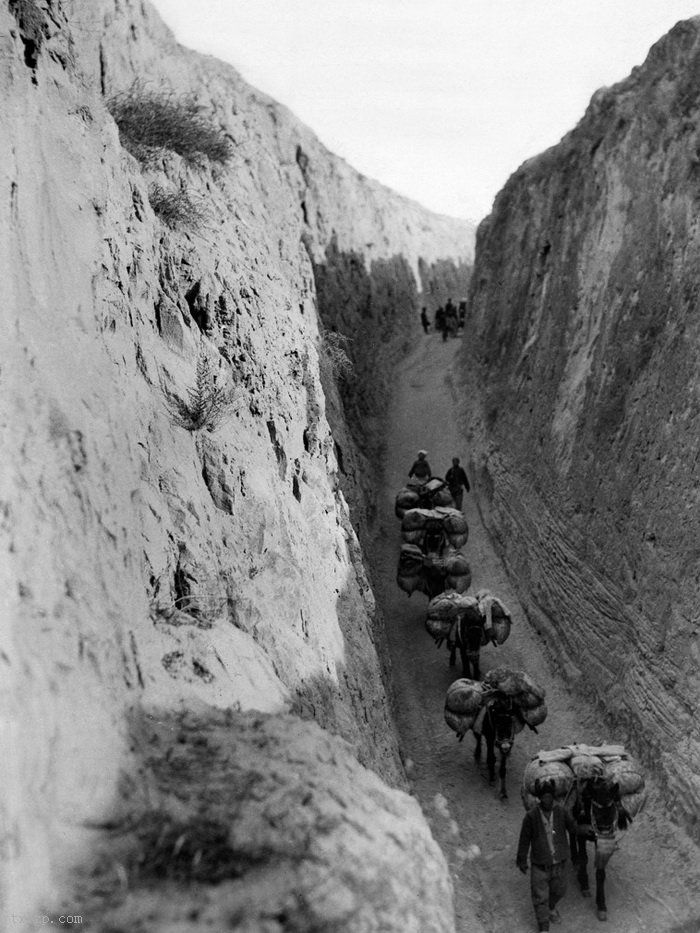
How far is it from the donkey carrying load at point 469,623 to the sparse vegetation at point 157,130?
7.85m

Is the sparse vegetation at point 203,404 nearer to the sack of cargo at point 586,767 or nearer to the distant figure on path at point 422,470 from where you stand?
the sack of cargo at point 586,767

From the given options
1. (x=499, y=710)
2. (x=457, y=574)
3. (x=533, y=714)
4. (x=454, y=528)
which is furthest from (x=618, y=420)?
(x=499, y=710)

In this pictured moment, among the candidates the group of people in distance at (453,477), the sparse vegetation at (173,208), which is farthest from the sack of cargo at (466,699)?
the group of people in distance at (453,477)

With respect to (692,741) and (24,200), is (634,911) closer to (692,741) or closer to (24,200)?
(692,741)

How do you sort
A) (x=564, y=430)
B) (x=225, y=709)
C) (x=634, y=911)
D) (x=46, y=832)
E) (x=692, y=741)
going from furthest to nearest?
(x=564, y=430) → (x=692, y=741) → (x=634, y=911) → (x=225, y=709) → (x=46, y=832)

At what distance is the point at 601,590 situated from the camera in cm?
1288

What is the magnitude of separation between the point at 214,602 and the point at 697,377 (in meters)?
7.64

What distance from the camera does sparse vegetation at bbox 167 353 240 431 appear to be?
8078mm

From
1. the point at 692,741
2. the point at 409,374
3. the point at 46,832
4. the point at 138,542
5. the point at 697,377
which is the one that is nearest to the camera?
the point at 46,832

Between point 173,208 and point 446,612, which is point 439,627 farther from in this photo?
point 173,208

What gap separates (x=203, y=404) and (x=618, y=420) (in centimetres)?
825

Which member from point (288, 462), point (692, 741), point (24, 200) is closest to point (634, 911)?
point (692, 741)

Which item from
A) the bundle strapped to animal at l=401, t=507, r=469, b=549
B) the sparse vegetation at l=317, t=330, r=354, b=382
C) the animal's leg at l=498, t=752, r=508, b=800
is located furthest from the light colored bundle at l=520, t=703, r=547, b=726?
the sparse vegetation at l=317, t=330, r=354, b=382

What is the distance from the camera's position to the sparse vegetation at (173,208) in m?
10.4
